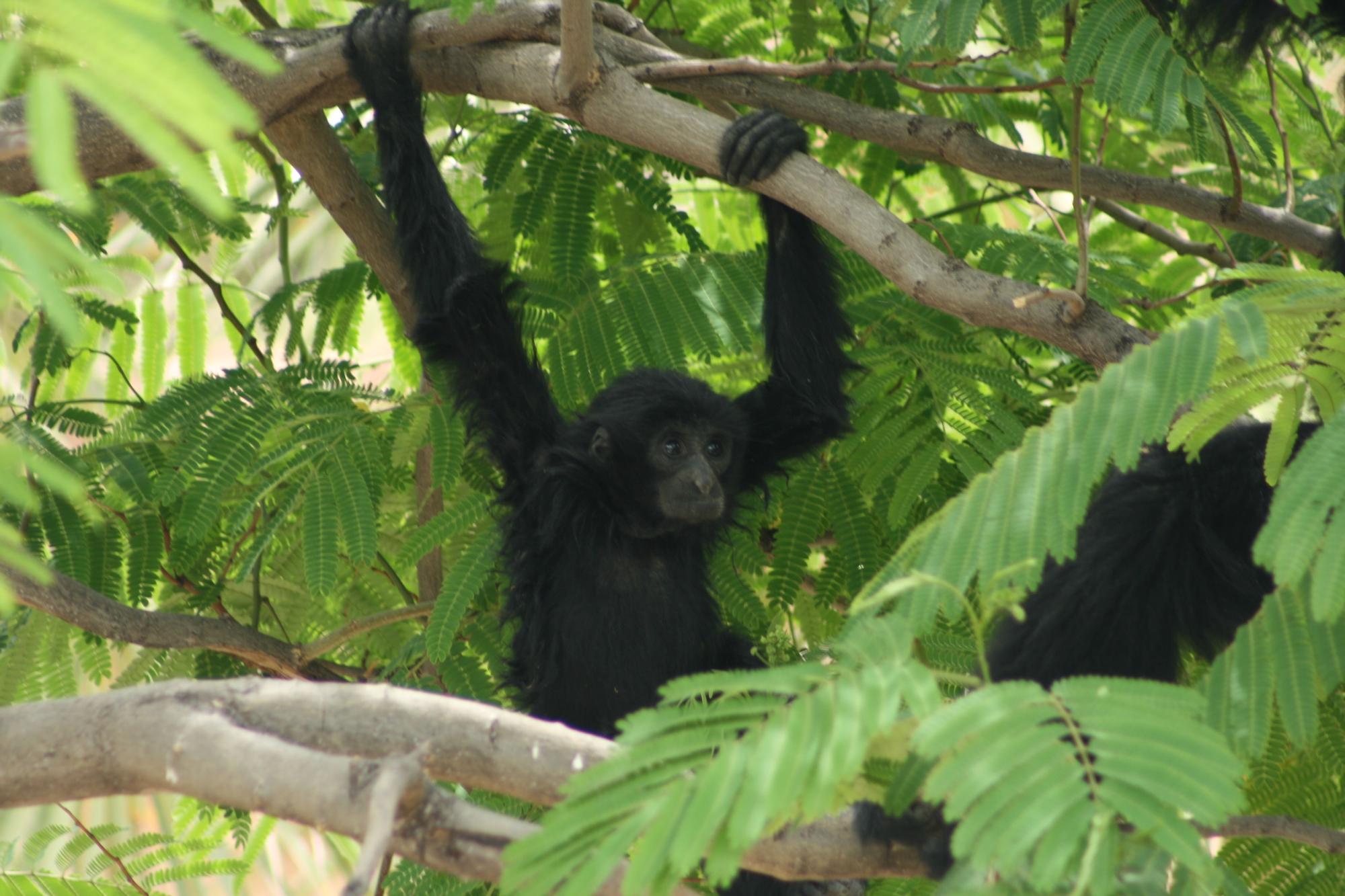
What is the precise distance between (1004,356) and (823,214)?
2130 millimetres

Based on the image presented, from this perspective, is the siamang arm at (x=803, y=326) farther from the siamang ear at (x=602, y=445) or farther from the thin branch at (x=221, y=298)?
the thin branch at (x=221, y=298)

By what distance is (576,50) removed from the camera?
4211 millimetres

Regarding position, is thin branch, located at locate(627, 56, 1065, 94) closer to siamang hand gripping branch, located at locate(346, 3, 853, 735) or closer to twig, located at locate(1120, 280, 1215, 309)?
siamang hand gripping branch, located at locate(346, 3, 853, 735)

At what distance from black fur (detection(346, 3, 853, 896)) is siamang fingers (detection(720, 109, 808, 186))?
89 cm

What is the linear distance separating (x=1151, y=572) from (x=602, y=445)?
2.29 meters

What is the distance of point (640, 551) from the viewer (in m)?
5.29

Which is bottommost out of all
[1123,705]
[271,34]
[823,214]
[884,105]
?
[1123,705]

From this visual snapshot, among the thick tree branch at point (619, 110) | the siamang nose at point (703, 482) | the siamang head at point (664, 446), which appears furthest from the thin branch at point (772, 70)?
the siamang nose at point (703, 482)

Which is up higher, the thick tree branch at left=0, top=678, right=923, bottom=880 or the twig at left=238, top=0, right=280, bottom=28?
the twig at left=238, top=0, right=280, bottom=28

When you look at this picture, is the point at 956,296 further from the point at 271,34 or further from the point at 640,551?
the point at 271,34

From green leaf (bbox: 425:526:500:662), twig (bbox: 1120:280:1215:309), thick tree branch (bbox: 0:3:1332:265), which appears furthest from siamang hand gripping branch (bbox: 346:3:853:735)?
twig (bbox: 1120:280:1215:309)

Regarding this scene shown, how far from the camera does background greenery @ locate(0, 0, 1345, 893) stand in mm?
1990

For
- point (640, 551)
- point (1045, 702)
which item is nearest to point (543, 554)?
point (640, 551)

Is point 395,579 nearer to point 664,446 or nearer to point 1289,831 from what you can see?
point 664,446
